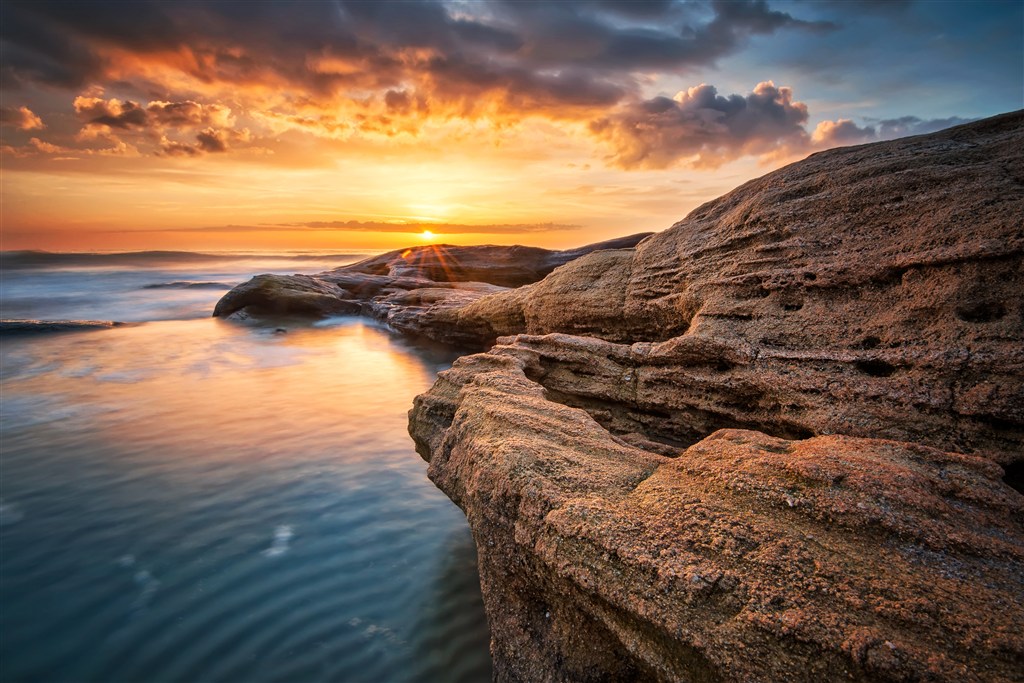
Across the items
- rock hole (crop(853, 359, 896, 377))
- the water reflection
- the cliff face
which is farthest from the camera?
the water reflection

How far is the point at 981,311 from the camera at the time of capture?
3344 millimetres

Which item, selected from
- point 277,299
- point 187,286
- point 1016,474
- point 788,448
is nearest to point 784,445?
point 788,448

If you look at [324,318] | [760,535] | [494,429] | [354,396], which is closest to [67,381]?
[354,396]

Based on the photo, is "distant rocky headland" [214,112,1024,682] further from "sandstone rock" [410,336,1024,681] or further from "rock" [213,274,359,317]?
"rock" [213,274,359,317]

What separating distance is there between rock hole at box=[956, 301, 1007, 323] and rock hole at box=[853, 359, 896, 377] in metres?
0.54

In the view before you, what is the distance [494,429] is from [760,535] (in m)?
1.85

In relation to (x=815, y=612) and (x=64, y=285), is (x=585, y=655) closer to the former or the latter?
(x=815, y=612)

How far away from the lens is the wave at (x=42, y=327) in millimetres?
15352

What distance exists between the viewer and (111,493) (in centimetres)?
591

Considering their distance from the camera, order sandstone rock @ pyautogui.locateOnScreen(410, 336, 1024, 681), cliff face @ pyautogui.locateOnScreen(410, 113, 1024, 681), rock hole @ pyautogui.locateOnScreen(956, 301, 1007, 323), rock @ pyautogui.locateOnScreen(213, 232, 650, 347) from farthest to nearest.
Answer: rock @ pyautogui.locateOnScreen(213, 232, 650, 347)
rock hole @ pyautogui.locateOnScreen(956, 301, 1007, 323)
cliff face @ pyautogui.locateOnScreen(410, 113, 1024, 681)
sandstone rock @ pyautogui.locateOnScreen(410, 336, 1024, 681)

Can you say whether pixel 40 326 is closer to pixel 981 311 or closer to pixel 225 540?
pixel 225 540

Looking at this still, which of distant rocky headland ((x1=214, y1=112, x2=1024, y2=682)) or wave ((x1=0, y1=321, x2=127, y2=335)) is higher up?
distant rocky headland ((x1=214, y1=112, x2=1024, y2=682))

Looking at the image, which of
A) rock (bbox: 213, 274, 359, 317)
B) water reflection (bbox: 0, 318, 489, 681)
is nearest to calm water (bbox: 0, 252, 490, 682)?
water reflection (bbox: 0, 318, 489, 681)

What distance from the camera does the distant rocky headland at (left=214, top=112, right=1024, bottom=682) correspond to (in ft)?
5.92
